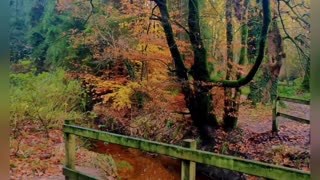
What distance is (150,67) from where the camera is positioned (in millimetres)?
2840

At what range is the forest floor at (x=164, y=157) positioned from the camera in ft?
7.39

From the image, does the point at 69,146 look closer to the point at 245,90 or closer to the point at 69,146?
the point at 69,146

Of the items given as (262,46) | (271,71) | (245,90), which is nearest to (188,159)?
(245,90)

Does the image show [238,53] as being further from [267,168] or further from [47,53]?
[47,53]

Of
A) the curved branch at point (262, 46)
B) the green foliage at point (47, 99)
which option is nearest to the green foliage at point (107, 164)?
the green foliage at point (47, 99)

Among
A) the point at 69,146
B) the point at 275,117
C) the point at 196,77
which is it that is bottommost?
the point at 69,146

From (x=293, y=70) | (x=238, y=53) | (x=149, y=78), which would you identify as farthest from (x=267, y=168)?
(x=149, y=78)

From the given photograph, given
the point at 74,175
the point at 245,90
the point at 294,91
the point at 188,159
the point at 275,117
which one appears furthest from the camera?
the point at 74,175

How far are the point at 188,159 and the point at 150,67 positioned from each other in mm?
1112

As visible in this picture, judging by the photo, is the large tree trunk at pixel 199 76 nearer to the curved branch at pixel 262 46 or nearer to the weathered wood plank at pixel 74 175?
the curved branch at pixel 262 46

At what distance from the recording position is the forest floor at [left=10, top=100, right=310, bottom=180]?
225cm

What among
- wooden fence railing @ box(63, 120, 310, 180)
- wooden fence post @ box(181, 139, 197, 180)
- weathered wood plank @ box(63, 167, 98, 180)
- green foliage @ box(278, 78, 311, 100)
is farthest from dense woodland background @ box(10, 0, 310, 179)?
wooden fence post @ box(181, 139, 197, 180)

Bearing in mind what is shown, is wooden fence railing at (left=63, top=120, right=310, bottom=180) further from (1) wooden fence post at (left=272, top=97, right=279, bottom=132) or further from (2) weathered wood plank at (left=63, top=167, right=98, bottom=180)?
(1) wooden fence post at (left=272, top=97, right=279, bottom=132)

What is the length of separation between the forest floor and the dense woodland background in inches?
0.6
